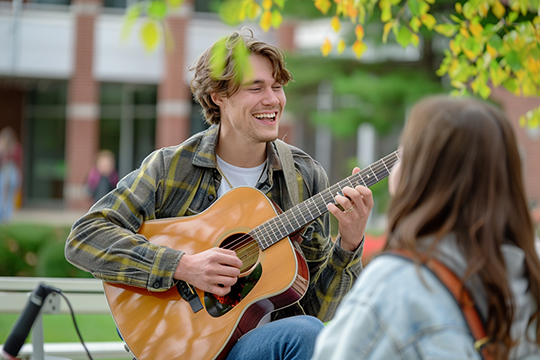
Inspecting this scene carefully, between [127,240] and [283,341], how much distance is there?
2.45 ft

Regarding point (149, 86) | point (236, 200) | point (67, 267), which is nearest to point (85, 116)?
point (149, 86)

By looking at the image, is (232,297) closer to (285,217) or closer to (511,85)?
→ (285,217)

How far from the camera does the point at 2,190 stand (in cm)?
980

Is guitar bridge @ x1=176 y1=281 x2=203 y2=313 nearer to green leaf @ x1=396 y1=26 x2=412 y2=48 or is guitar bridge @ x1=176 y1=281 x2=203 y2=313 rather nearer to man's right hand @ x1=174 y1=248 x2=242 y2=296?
man's right hand @ x1=174 y1=248 x2=242 y2=296

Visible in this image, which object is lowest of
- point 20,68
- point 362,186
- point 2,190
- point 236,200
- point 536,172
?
point 2,190

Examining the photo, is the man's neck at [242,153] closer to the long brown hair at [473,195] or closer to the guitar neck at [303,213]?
the guitar neck at [303,213]

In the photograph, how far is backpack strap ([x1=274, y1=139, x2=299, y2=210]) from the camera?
249 cm

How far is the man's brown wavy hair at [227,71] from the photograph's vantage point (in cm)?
252

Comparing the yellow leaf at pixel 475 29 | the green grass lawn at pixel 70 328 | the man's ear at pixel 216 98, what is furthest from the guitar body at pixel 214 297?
the green grass lawn at pixel 70 328

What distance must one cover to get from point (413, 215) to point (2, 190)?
32.2 feet

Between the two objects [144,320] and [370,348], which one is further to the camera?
[144,320]

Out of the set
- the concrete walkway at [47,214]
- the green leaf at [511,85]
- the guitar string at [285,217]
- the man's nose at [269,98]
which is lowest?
the concrete walkway at [47,214]

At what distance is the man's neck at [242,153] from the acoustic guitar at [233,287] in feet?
0.79

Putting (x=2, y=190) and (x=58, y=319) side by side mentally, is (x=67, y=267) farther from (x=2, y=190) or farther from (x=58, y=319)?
(x=2, y=190)
